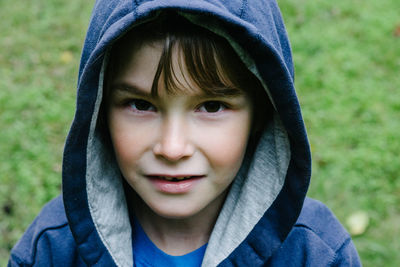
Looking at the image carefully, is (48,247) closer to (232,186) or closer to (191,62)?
(232,186)

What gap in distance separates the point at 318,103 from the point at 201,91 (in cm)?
211

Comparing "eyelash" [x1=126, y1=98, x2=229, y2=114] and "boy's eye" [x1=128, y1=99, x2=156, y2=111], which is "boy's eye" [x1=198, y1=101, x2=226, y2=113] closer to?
"eyelash" [x1=126, y1=98, x2=229, y2=114]

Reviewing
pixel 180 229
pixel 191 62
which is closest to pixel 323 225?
pixel 180 229

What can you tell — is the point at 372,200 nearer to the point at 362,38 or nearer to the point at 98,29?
the point at 362,38

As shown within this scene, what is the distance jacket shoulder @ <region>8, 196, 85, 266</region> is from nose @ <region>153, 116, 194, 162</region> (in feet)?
1.94

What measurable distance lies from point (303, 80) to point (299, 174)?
81.9 inches

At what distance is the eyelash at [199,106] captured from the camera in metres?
1.62

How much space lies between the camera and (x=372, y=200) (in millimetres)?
2916

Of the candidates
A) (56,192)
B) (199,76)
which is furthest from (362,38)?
(199,76)

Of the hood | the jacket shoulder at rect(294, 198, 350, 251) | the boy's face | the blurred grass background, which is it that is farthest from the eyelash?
the blurred grass background

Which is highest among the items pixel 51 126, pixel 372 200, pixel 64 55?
pixel 64 55

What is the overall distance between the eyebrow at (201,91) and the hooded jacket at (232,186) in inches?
2.9

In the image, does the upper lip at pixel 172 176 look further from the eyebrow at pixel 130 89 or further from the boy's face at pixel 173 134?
the eyebrow at pixel 130 89

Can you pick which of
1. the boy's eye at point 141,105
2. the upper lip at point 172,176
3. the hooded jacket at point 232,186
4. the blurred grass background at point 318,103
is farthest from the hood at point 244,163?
the blurred grass background at point 318,103
